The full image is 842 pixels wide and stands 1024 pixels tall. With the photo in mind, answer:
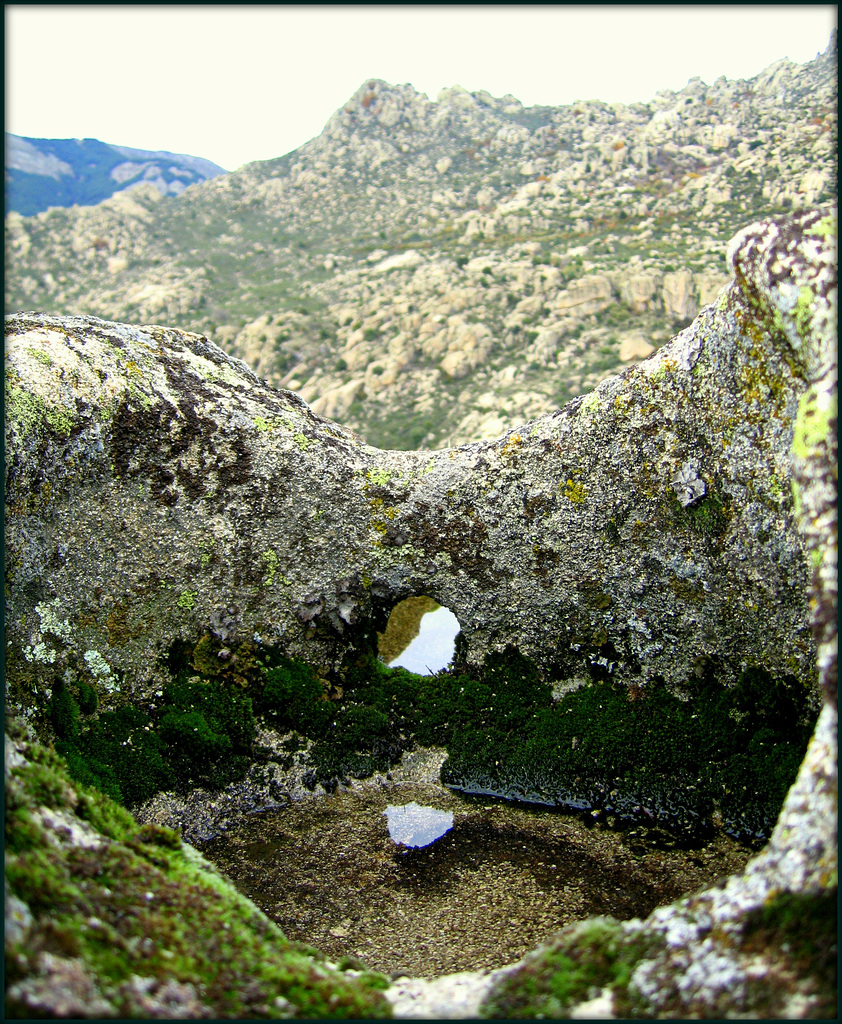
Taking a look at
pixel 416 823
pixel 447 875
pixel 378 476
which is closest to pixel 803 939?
pixel 447 875

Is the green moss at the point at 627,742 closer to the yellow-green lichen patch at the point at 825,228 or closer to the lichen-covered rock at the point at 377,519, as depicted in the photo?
the lichen-covered rock at the point at 377,519

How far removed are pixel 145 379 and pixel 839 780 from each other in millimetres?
14283

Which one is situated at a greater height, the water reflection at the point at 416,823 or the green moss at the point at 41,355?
the green moss at the point at 41,355

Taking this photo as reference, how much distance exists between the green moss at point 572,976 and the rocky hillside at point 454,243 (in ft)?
122

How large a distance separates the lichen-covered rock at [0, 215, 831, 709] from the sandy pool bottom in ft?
10.8

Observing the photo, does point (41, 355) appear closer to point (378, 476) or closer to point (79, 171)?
point (378, 476)

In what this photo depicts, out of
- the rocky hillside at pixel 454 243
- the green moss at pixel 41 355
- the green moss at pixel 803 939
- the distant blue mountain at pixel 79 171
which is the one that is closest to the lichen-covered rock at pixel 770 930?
the green moss at pixel 803 939

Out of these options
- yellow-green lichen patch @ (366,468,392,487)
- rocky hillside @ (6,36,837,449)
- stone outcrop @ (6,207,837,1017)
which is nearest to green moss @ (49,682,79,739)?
stone outcrop @ (6,207,837,1017)

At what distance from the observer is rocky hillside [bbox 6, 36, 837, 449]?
165 feet

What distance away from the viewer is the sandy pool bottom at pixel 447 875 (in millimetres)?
11422

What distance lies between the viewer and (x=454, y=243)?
64938 millimetres

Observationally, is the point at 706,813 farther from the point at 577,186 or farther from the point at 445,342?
the point at 577,186

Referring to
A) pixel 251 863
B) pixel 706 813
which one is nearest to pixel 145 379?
pixel 251 863

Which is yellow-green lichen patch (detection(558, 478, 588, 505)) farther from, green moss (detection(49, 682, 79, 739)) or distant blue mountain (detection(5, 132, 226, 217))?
distant blue mountain (detection(5, 132, 226, 217))
